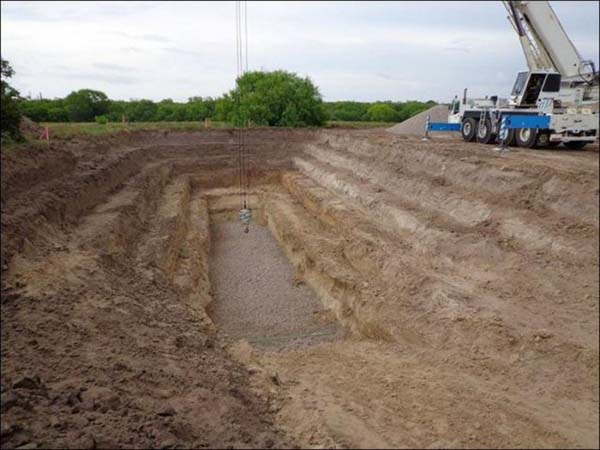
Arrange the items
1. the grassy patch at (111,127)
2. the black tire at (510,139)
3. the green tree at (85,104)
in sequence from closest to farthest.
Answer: the black tire at (510,139)
the grassy patch at (111,127)
the green tree at (85,104)

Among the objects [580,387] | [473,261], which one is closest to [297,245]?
[473,261]

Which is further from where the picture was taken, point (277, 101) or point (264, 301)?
point (277, 101)

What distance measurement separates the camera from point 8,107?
1356cm

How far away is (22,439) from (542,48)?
18914 millimetres

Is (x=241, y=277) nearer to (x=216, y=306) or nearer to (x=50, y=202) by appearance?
(x=216, y=306)

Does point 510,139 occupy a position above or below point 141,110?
below

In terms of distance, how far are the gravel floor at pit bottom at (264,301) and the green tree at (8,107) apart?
7.67 metres

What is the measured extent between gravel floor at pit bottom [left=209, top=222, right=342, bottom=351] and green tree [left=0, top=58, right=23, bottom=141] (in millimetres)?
7670

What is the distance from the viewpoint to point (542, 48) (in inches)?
663

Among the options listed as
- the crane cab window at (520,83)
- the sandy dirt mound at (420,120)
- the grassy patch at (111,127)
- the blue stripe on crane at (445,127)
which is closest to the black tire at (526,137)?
the crane cab window at (520,83)

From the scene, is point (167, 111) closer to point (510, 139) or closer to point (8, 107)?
point (8, 107)

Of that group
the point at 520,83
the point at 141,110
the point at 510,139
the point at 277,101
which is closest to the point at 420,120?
the point at 277,101

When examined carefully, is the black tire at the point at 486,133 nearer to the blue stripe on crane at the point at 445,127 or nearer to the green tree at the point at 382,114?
the blue stripe on crane at the point at 445,127

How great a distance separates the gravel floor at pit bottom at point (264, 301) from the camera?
11.5 metres
